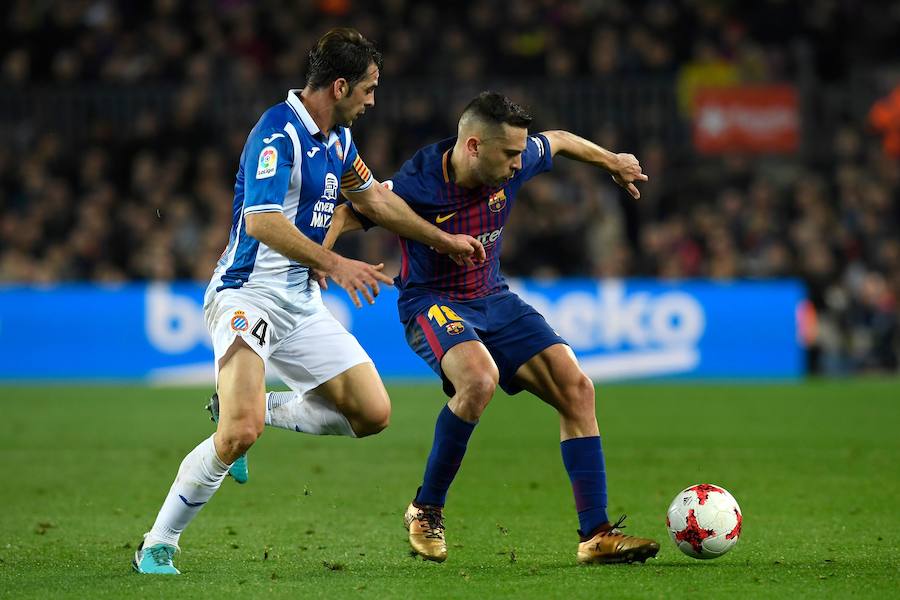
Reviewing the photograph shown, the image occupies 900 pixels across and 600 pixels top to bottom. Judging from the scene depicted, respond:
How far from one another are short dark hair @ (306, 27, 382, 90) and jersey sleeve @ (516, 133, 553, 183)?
1020mm

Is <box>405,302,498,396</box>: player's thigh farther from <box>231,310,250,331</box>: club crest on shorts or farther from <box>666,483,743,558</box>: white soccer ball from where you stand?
<box>666,483,743,558</box>: white soccer ball

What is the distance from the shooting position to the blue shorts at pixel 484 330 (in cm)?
645

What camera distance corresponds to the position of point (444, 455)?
637cm

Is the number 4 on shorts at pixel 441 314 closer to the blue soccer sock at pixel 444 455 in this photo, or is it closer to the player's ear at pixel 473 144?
the blue soccer sock at pixel 444 455

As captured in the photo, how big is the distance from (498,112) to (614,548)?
2044 mm

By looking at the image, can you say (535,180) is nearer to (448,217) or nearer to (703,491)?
(448,217)

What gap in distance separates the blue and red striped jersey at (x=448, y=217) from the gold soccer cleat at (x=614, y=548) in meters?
1.36

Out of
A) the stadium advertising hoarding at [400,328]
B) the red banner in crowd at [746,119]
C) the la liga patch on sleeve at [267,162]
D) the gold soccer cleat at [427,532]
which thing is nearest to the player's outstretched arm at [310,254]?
the la liga patch on sleeve at [267,162]

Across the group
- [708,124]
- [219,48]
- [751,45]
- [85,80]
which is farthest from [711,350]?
[85,80]

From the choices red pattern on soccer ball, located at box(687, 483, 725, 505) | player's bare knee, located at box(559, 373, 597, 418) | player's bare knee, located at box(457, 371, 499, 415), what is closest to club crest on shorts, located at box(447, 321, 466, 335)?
player's bare knee, located at box(457, 371, 499, 415)

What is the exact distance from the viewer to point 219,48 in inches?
820

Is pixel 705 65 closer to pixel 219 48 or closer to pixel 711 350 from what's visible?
pixel 711 350

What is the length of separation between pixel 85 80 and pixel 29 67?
85cm

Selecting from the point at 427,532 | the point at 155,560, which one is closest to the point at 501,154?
the point at 427,532
